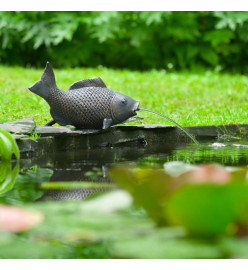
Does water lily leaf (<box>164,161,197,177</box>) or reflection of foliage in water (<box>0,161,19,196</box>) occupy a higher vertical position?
water lily leaf (<box>164,161,197,177</box>)

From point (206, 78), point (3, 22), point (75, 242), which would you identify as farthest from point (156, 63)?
point (75, 242)

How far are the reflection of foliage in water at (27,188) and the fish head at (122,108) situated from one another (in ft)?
3.06

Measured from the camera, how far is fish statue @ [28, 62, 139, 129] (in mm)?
3506

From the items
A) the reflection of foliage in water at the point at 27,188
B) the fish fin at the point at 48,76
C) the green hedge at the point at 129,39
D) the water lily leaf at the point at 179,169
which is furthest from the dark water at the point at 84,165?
the green hedge at the point at 129,39

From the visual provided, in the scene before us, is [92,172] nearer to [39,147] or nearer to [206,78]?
[39,147]

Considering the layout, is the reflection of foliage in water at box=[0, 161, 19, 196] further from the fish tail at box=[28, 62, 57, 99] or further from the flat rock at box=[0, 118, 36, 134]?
the fish tail at box=[28, 62, 57, 99]

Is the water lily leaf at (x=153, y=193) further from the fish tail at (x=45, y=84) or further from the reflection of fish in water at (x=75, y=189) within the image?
the fish tail at (x=45, y=84)

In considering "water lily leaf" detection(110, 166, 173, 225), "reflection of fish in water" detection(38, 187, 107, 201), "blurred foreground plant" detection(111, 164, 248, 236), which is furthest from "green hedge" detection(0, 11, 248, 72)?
"blurred foreground plant" detection(111, 164, 248, 236)

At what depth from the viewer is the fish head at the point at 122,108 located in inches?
140

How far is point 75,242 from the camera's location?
53.4 inches

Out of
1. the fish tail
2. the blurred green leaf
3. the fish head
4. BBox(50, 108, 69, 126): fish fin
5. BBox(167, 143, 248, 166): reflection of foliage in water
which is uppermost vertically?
the fish tail

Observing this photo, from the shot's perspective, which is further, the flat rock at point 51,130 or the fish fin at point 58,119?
the fish fin at point 58,119

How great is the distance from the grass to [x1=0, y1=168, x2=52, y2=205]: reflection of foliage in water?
1.60 meters

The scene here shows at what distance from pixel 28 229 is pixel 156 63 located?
872 cm
